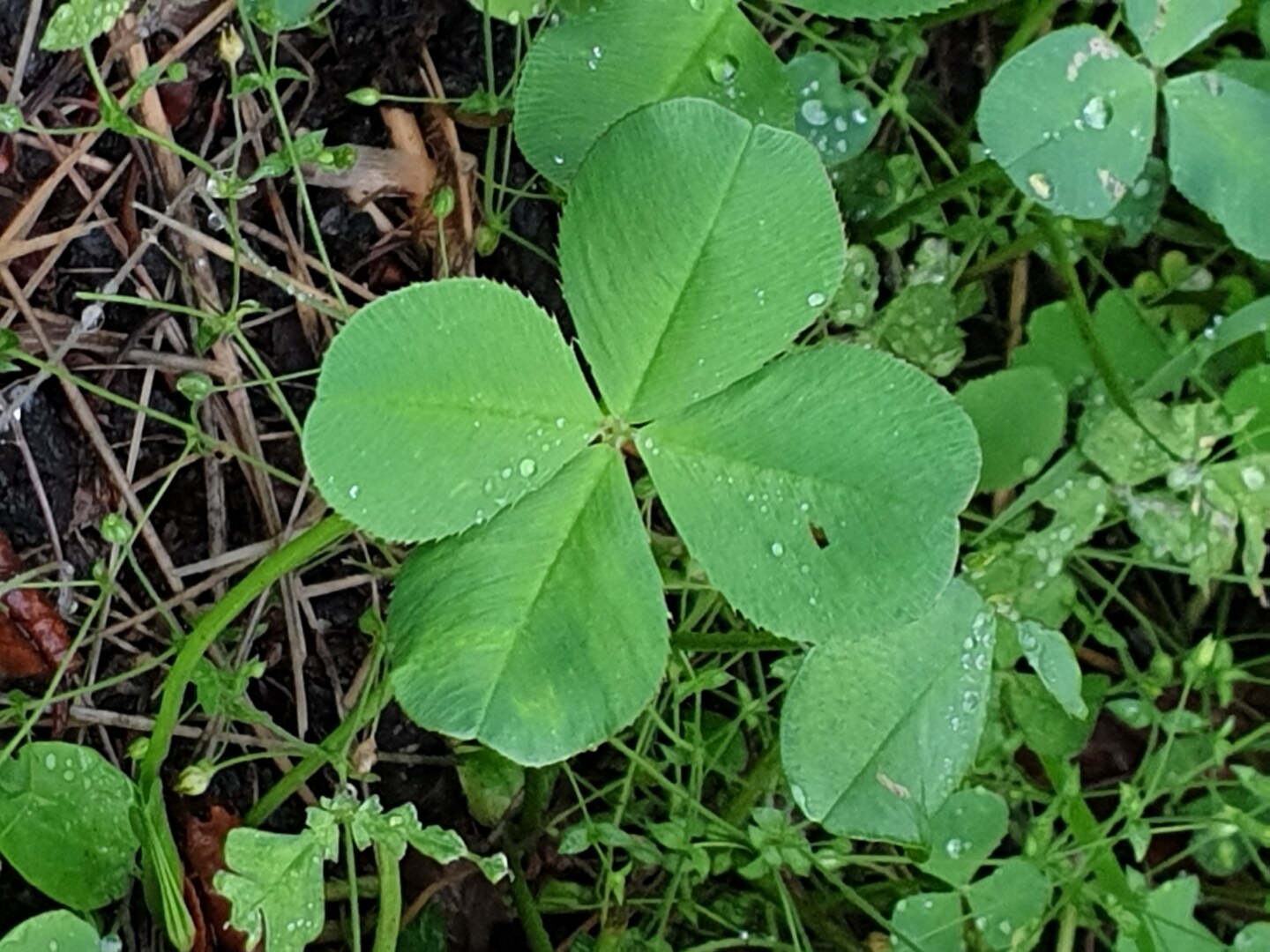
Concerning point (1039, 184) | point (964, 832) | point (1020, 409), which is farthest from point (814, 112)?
point (964, 832)

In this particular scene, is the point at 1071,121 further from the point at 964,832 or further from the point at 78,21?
the point at 78,21

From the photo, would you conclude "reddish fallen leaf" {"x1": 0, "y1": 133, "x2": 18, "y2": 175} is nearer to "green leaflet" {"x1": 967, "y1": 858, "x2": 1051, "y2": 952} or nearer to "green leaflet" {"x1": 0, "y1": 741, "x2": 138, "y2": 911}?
"green leaflet" {"x1": 0, "y1": 741, "x2": 138, "y2": 911}

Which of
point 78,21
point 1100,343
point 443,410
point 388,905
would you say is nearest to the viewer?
point 443,410

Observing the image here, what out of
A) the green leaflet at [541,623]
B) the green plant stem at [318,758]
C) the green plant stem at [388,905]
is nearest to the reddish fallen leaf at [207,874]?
the green plant stem at [318,758]

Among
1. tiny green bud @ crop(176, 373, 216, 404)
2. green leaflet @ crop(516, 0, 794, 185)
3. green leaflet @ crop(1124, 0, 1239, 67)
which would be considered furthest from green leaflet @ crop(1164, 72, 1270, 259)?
tiny green bud @ crop(176, 373, 216, 404)

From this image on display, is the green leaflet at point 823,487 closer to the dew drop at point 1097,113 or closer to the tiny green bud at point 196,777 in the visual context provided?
the dew drop at point 1097,113
